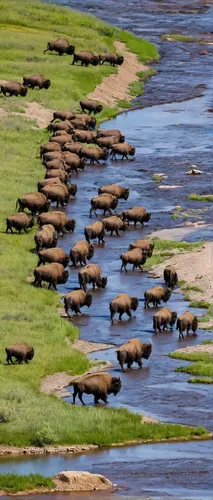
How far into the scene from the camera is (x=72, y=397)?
33531mm

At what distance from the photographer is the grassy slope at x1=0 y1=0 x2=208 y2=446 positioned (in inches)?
1213

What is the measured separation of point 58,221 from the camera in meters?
49.7

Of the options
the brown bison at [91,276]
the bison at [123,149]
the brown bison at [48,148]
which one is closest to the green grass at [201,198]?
the brown bison at [48,148]

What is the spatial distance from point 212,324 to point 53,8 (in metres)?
56.0

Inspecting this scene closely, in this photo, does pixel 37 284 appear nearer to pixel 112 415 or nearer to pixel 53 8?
pixel 112 415

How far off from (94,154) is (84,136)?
2.55m

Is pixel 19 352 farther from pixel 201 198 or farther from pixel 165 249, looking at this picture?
pixel 201 198

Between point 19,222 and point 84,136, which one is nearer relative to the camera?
point 19,222

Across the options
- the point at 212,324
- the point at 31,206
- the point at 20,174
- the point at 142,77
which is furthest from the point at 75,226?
the point at 142,77

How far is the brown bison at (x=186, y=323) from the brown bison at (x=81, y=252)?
718cm

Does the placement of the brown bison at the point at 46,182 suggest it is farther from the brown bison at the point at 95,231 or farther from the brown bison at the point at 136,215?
the brown bison at the point at 95,231

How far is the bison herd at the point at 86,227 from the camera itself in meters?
36.1

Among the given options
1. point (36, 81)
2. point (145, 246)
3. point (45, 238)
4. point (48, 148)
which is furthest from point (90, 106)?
point (45, 238)

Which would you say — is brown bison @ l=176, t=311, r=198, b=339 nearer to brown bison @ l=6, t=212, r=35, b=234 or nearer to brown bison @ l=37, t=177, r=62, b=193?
brown bison @ l=6, t=212, r=35, b=234
